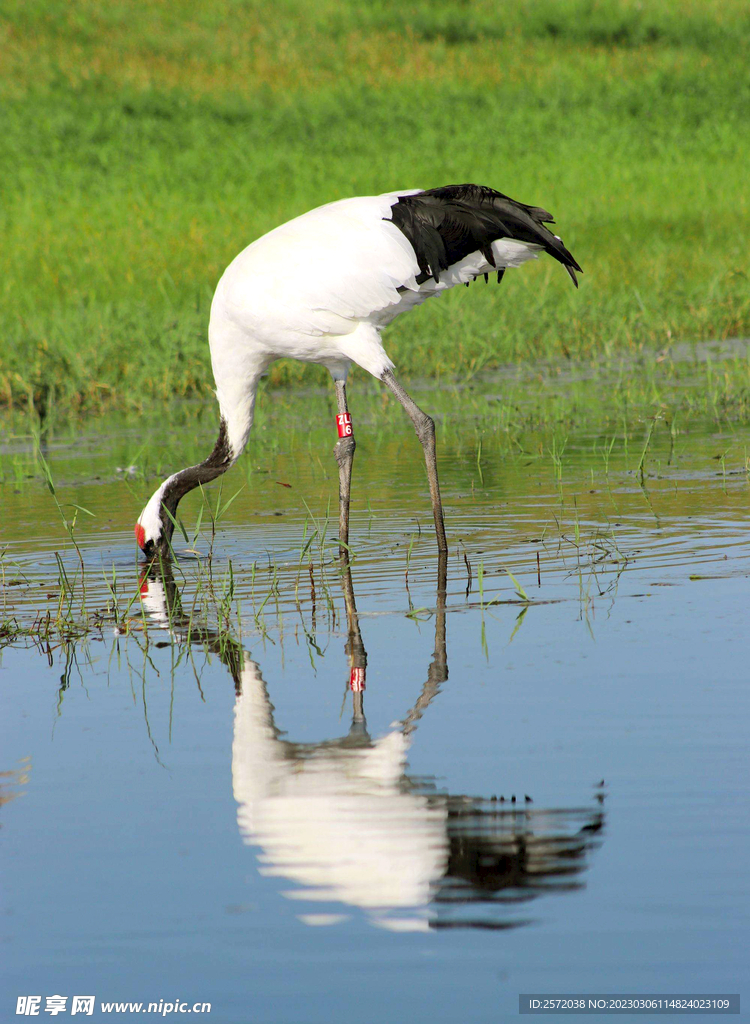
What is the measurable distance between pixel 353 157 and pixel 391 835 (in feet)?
64.2

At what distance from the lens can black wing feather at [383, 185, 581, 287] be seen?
6.57 meters

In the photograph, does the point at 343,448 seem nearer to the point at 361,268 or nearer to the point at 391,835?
the point at 361,268

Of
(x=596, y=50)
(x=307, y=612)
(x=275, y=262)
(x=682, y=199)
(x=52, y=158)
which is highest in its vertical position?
(x=596, y=50)

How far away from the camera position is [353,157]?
21.8m

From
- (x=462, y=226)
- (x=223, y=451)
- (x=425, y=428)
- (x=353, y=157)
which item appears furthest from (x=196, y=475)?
(x=353, y=157)

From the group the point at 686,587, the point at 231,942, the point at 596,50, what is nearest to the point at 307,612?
the point at 686,587

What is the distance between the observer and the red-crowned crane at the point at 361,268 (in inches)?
261

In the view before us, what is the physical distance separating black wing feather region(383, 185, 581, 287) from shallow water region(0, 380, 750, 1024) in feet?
3.97

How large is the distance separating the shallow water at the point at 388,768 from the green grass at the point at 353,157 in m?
5.72

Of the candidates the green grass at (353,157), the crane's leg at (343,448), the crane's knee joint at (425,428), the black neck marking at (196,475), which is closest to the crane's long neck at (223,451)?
the black neck marking at (196,475)

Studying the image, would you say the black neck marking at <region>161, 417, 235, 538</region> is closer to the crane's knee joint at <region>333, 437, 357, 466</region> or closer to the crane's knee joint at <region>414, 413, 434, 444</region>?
the crane's knee joint at <region>333, 437, 357, 466</region>

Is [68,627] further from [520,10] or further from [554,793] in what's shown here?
[520,10]

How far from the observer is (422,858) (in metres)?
3.02

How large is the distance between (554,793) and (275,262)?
3.96 metres
